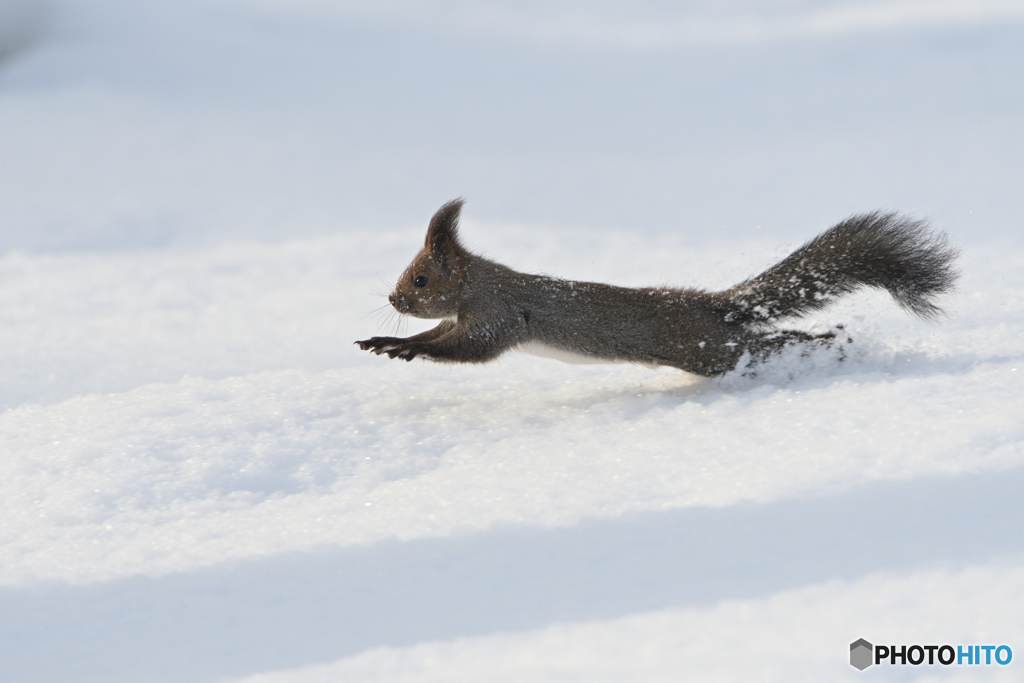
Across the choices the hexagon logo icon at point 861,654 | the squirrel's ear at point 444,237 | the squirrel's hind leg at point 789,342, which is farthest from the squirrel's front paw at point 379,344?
the hexagon logo icon at point 861,654

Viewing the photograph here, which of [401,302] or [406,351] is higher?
[401,302]

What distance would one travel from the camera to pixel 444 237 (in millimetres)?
5496

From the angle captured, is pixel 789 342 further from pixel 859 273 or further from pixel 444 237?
pixel 444 237

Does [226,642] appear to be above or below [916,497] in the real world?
below

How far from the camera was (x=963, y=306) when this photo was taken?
6.16 metres

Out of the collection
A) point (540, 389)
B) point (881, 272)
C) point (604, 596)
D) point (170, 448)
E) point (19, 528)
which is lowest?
point (604, 596)

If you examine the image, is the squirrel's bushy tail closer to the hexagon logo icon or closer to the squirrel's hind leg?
the squirrel's hind leg

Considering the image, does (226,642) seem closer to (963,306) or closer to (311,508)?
(311,508)

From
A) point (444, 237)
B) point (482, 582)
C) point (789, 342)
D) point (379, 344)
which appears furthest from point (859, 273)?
point (482, 582)

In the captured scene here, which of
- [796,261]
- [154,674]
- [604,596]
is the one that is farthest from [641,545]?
[796,261]

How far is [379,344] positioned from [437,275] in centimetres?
59

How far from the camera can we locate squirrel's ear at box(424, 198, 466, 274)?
5.48 meters

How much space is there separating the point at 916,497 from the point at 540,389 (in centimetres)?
261

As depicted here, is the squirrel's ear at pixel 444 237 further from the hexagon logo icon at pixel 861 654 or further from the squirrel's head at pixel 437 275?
the hexagon logo icon at pixel 861 654
